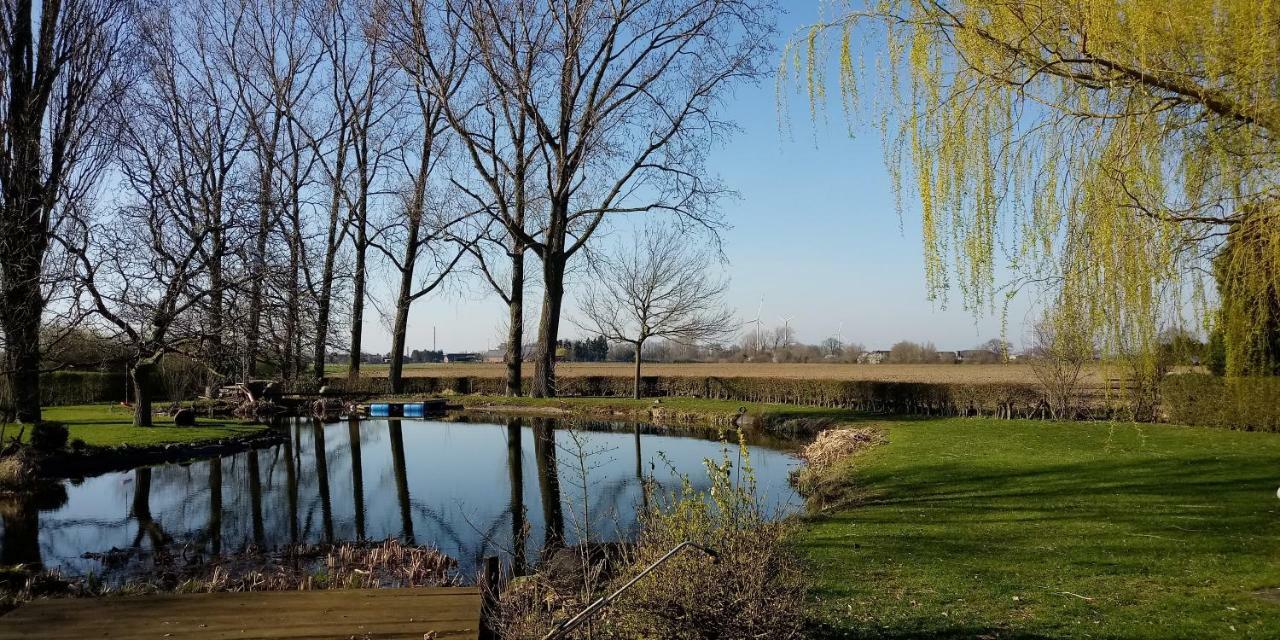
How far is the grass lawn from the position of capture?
5078 millimetres

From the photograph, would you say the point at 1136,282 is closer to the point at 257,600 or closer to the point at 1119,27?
the point at 1119,27

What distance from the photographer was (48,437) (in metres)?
14.4

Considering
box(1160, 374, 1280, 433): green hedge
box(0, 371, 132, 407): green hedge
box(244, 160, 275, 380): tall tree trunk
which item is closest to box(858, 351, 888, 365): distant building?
box(1160, 374, 1280, 433): green hedge

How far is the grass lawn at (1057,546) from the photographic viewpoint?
5078 mm

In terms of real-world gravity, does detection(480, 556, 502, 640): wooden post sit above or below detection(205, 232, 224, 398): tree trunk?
below

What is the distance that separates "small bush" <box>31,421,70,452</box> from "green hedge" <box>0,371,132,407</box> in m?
14.7

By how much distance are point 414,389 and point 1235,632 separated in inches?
1362

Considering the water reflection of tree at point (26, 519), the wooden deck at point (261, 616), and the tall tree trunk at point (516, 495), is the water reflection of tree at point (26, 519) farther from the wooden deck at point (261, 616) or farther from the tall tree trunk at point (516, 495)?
the tall tree trunk at point (516, 495)

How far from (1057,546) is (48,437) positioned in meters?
16.3

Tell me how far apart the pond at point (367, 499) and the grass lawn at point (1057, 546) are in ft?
3.49

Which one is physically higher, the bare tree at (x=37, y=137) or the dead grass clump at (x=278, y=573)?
the bare tree at (x=37, y=137)

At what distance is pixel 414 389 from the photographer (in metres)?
36.4

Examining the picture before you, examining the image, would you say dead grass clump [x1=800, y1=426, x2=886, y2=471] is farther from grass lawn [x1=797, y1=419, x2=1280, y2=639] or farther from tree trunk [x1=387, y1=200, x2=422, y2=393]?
tree trunk [x1=387, y1=200, x2=422, y2=393]

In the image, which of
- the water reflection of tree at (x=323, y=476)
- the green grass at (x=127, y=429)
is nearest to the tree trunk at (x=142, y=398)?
the green grass at (x=127, y=429)
